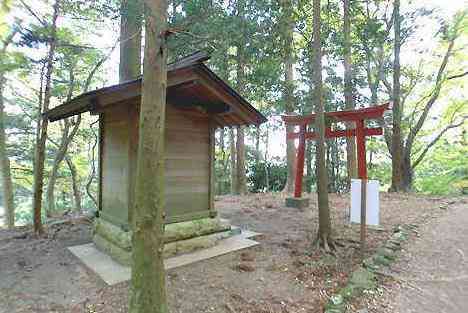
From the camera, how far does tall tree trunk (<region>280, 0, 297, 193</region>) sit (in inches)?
274

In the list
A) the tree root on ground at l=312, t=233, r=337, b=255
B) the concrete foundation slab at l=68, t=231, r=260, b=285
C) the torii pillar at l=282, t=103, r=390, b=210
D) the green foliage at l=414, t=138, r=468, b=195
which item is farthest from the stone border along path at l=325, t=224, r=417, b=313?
the green foliage at l=414, t=138, r=468, b=195

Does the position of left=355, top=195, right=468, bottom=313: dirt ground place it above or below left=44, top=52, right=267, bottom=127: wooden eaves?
below

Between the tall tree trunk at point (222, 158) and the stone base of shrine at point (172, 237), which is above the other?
the tall tree trunk at point (222, 158)

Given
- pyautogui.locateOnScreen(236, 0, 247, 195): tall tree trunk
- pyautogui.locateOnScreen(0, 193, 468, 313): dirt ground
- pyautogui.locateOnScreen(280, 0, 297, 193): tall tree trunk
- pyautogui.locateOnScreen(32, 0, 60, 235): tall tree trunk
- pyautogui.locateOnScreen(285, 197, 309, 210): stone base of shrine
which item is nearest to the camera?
pyautogui.locateOnScreen(0, 193, 468, 313): dirt ground

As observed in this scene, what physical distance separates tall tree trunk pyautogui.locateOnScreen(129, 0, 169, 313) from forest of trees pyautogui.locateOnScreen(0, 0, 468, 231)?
1091 mm

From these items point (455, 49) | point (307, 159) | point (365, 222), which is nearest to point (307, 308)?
point (365, 222)

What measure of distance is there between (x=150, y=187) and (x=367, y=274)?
3288 millimetres

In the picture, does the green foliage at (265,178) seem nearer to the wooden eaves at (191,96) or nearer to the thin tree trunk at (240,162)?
the thin tree trunk at (240,162)

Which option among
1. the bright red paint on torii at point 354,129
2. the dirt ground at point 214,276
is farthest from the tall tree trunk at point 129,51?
the bright red paint on torii at point 354,129

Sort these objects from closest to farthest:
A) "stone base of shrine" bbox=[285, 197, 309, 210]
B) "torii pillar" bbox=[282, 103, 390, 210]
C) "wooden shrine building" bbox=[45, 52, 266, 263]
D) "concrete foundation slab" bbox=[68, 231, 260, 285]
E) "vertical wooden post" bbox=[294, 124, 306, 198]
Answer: "concrete foundation slab" bbox=[68, 231, 260, 285] → "wooden shrine building" bbox=[45, 52, 266, 263] → "torii pillar" bbox=[282, 103, 390, 210] → "stone base of shrine" bbox=[285, 197, 309, 210] → "vertical wooden post" bbox=[294, 124, 306, 198]

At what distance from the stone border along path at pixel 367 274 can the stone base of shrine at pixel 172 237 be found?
240 centimetres

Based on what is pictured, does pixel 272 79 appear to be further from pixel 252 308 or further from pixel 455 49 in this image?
pixel 455 49

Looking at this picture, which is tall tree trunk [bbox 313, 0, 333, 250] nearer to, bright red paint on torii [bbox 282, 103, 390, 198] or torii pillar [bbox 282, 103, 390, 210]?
torii pillar [bbox 282, 103, 390, 210]

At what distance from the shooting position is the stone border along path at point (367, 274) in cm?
336
